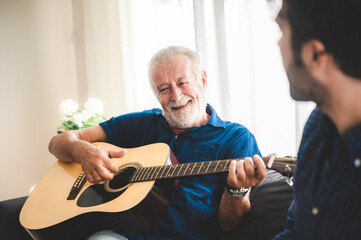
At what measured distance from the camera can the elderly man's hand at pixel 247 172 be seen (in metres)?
1.06

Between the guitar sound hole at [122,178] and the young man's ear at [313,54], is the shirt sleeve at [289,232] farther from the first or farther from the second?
the guitar sound hole at [122,178]

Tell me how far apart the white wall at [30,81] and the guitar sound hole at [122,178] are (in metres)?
1.86

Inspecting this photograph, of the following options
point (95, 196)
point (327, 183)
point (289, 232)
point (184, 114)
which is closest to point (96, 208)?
point (95, 196)

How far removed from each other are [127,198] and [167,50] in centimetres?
83

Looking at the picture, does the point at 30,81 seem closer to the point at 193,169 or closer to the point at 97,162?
the point at 97,162

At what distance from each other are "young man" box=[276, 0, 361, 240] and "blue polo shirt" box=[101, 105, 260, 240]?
0.69 meters

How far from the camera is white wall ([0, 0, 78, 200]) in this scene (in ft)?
8.97

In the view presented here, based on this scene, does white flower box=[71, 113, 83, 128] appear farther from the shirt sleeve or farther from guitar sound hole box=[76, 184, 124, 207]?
the shirt sleeve

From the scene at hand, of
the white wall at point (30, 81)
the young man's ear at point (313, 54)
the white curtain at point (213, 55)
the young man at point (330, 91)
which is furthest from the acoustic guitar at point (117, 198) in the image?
the white wall at point (30, 81)

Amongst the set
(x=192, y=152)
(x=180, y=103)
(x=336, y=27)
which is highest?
(x=336, y=27)

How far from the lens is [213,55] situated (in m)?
2.18

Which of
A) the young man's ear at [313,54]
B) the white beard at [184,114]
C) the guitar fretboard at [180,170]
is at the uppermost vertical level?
the young man's ear at [313,54]

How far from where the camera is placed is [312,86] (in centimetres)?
58

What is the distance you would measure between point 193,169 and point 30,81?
2277mm
